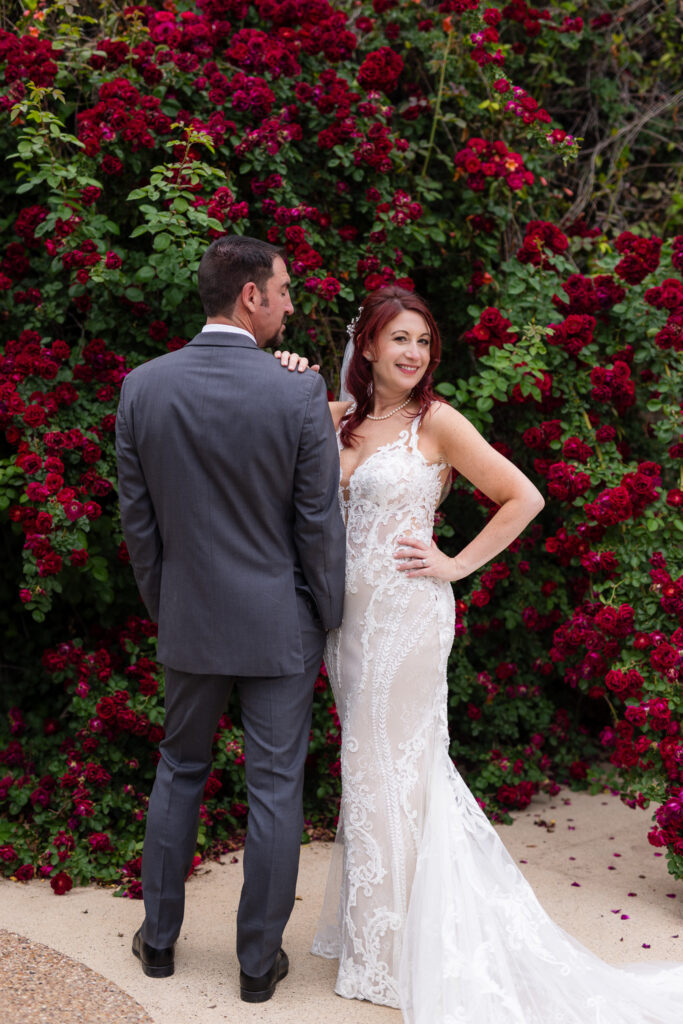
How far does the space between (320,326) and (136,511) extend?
160 cm

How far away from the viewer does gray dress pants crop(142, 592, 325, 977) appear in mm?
2691

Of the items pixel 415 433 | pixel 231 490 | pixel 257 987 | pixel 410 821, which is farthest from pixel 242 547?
pixel 257 987

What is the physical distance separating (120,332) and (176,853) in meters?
1.93

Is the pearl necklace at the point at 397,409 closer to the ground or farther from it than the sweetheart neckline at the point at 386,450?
farther from it

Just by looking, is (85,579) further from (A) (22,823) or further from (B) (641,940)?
(B) (641,940)

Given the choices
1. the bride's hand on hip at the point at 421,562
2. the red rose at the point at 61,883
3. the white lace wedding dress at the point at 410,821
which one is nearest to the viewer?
the white lace wedding dress at the point at 410,821

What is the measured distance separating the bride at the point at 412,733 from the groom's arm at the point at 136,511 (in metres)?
0.56

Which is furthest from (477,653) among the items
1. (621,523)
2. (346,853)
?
(346,853)

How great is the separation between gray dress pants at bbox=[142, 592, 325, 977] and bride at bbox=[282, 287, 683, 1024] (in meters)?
0.18

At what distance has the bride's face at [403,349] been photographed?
9.55ft

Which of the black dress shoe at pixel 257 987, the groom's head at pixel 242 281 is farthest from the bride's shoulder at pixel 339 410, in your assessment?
the black dress shoe at pixel 257 987

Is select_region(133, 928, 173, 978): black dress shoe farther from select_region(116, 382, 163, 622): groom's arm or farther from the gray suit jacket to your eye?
select_region(116, 382, 163, 622): groom's arm

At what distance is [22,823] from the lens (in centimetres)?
386

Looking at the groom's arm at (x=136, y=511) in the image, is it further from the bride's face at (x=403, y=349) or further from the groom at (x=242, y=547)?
the bride's face at (x=403, y=349)
